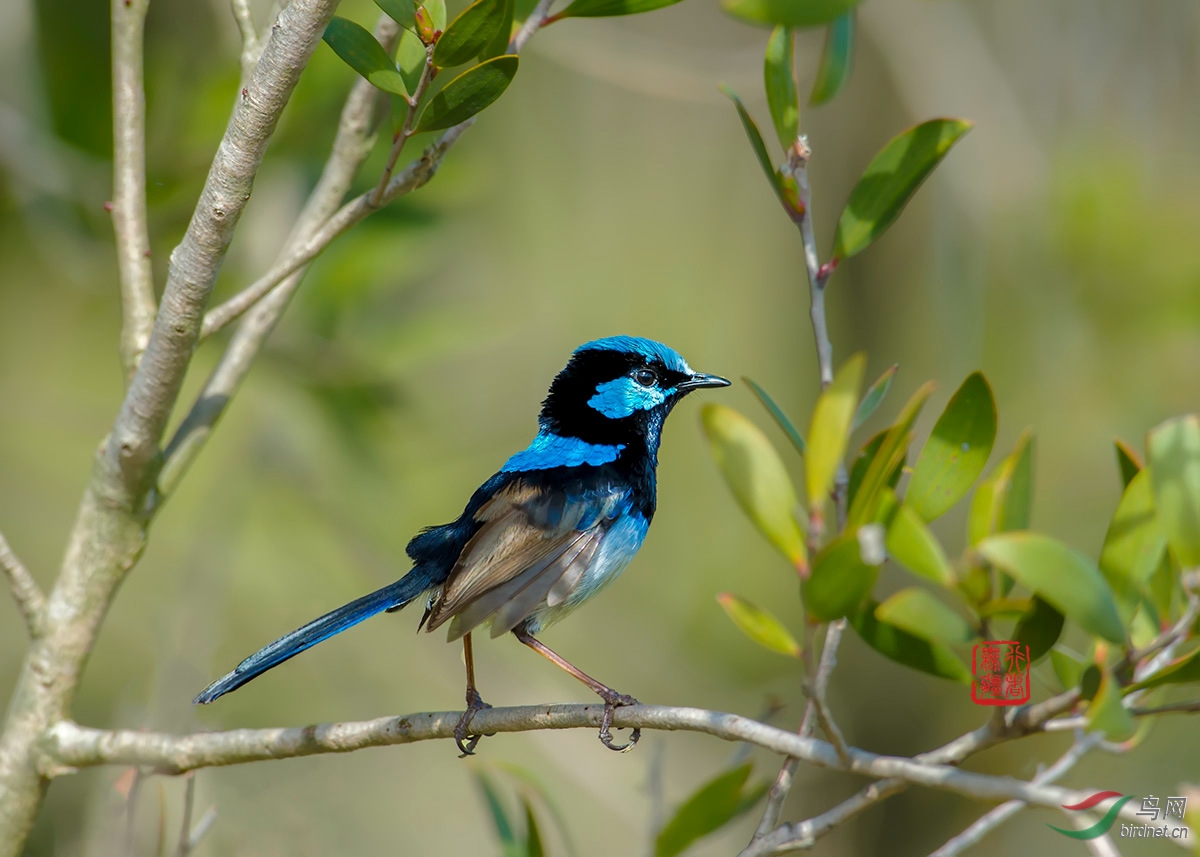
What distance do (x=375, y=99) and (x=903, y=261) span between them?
3.59 metres

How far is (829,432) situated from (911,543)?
A: 189mm

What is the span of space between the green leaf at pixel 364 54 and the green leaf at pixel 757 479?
985mm

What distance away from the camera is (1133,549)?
160cm

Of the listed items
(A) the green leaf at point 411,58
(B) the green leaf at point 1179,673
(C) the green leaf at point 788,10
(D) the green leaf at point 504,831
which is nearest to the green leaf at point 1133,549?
(B) the green leaf at point 1179,673

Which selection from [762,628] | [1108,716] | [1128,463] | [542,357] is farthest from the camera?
[542,357]

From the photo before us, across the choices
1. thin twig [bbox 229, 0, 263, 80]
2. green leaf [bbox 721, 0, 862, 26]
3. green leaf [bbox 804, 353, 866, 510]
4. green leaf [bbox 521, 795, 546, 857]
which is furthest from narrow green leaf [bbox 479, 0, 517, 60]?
green leaf [bbox 521, 795, 546, 857]

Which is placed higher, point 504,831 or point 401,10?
point 401,10

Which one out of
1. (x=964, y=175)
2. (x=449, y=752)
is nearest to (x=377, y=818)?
(x=449, y=752)

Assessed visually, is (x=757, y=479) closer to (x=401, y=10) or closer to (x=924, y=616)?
(x=924, y=616)

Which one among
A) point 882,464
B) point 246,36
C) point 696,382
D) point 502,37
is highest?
point 246,36

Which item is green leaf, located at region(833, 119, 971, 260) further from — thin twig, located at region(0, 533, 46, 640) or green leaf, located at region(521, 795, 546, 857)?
thin twig, located at region(0, 533, 46, 640)

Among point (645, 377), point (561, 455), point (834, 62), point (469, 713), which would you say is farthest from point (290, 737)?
point (834, 62)

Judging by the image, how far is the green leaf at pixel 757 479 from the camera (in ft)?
4.88

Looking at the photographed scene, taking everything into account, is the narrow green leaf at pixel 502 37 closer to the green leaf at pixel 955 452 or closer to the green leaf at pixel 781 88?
the green leaf at pixel 781 88
